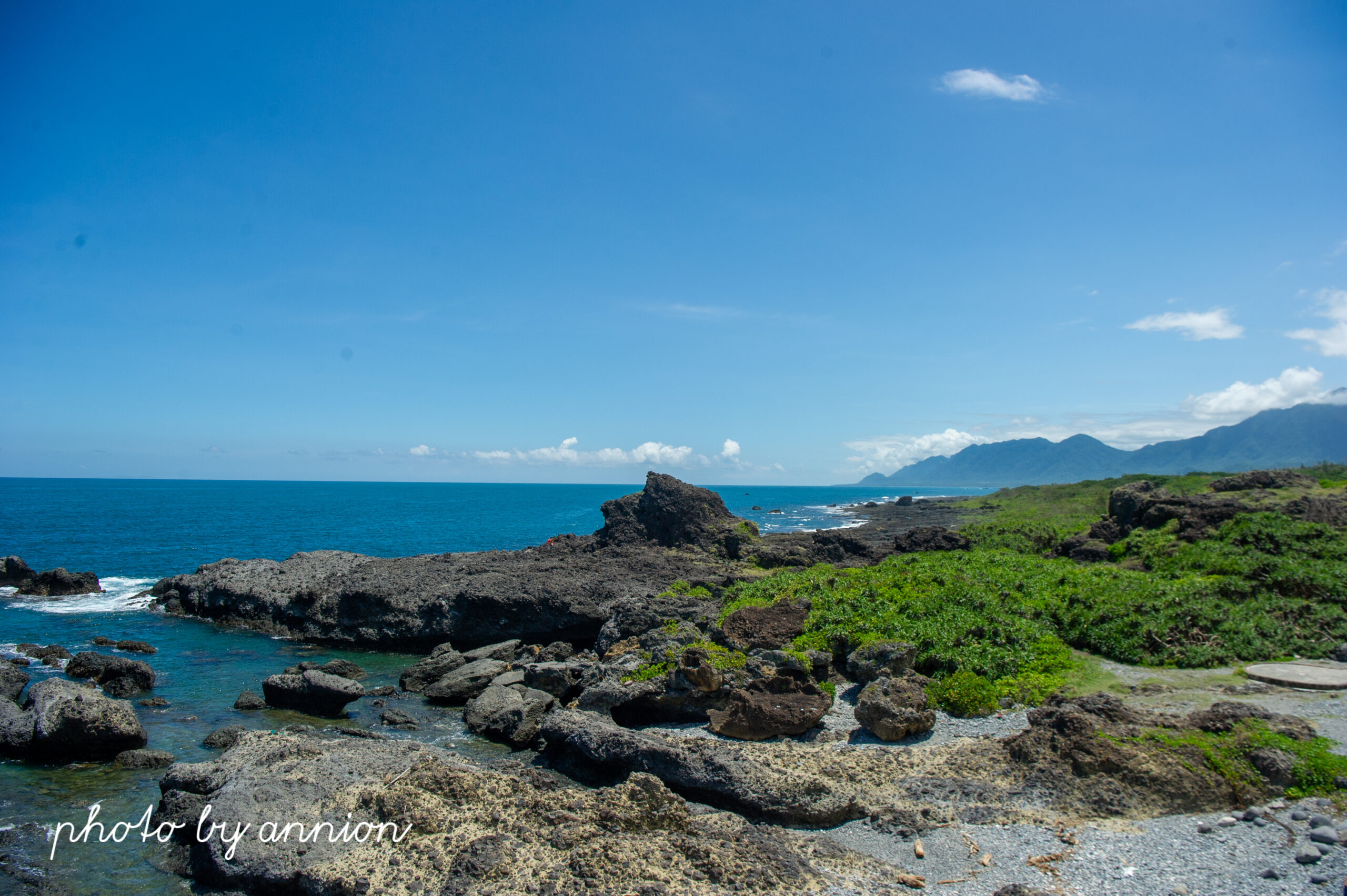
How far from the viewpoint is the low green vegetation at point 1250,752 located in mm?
9625

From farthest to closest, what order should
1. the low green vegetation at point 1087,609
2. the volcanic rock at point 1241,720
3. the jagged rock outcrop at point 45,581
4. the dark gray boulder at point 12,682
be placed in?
the jagged rock outcrop at point 45,581, the dark gray boulder at point 12,682, the low green vegetation at point 1087,609, the volcanic rock at point 1241,720

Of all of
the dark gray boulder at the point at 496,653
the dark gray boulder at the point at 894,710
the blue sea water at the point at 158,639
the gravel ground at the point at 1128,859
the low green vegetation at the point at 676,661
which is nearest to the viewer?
the gravel ground at the point at 1128,859

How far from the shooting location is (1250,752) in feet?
33.2

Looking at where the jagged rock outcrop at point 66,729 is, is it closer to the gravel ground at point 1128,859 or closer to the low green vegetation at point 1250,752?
the gravel ground at point 1128,859

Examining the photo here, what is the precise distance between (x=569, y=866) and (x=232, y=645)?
25.4 m

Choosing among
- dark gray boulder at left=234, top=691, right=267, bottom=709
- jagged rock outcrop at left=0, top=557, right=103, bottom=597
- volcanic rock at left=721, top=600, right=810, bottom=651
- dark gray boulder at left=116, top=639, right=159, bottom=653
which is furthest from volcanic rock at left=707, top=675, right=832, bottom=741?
jagged rock outcrop at left=0, top=557, right=103, bottom=597

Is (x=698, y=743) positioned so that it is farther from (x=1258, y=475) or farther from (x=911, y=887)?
(x=1258, y=475)

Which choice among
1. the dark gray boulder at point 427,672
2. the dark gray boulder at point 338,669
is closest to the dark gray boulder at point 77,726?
the dark gray boulder at point 338,669

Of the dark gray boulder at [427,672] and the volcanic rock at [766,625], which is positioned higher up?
the volcanic rock at [766,625]

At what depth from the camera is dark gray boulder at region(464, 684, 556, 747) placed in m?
16.7

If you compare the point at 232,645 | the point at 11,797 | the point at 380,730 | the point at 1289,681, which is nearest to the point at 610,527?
the point at 232,645

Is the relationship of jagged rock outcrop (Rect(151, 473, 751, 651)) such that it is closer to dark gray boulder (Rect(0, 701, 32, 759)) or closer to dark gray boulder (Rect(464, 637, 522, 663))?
dark gray boulder (Rect(464, 637, 522, 663))

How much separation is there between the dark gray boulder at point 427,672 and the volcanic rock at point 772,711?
11.8 m

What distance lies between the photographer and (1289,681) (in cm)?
1379
